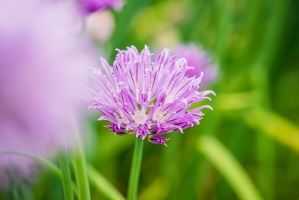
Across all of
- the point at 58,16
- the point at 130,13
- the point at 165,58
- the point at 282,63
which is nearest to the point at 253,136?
the point at 282,63

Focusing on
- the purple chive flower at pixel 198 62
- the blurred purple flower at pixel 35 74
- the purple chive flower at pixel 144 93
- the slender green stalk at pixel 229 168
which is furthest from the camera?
the slender green stalk at pixel 229 168

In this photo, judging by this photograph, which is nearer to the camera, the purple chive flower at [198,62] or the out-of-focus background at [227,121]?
the purple chive flower at [198,62]

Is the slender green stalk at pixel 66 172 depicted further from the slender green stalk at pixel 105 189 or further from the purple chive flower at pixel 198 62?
the purple chive flower at pixel 198 62

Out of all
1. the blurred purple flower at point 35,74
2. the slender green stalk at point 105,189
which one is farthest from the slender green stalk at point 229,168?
the blurred purple flower at point 35,74

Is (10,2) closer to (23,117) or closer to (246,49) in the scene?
(23,117)

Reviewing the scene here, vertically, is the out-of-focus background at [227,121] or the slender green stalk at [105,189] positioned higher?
the out-of-focus background at [227,121]

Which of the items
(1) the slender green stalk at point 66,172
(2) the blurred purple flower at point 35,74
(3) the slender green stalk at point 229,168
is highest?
(3) the slender green stalk at point 229,168

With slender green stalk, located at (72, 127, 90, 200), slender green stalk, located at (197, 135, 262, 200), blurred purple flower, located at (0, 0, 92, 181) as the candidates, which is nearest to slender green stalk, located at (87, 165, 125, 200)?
slender green stalk, located at (72, 127, 90, 200)
